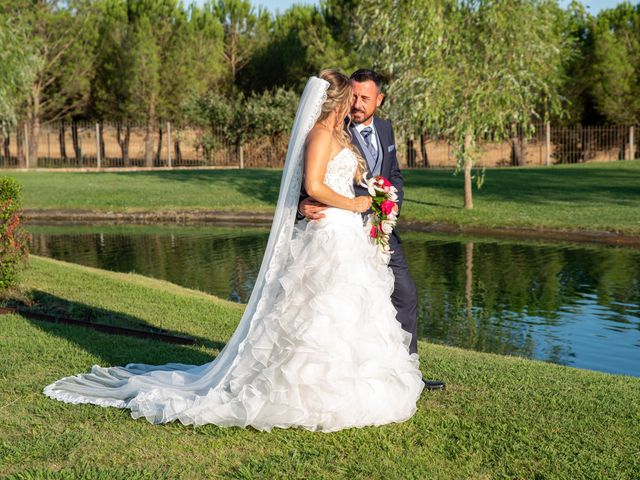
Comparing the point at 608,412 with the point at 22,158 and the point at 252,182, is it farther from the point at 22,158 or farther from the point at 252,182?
the point at 22,158

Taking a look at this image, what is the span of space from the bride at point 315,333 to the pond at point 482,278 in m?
4.85

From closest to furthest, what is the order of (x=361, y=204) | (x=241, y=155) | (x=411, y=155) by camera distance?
(x=361, y=204), (x=241, y=155), (x=411, y=155)

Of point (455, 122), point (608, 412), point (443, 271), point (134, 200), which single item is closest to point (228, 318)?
point (608, 412)

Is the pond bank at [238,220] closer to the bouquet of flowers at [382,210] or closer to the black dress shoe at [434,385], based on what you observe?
the black dress shoe at [434,385]

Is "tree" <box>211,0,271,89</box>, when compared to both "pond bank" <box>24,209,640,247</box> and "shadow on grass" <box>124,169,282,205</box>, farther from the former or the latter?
"pond bank" <box>24,209,640,247</box>

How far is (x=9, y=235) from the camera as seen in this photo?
1079cm

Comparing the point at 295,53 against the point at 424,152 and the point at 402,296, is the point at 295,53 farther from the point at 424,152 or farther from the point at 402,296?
the point at 402,296

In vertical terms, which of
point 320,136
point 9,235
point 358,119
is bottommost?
point 9,235

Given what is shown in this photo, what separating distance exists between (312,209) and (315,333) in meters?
0.97

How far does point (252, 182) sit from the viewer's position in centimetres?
3431

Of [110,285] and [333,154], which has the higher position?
[333,154]

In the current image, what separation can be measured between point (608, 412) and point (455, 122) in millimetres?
18744

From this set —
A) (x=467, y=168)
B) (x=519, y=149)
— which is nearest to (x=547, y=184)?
(x=467, y=168)

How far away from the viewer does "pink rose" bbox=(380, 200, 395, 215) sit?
6.17 metres
